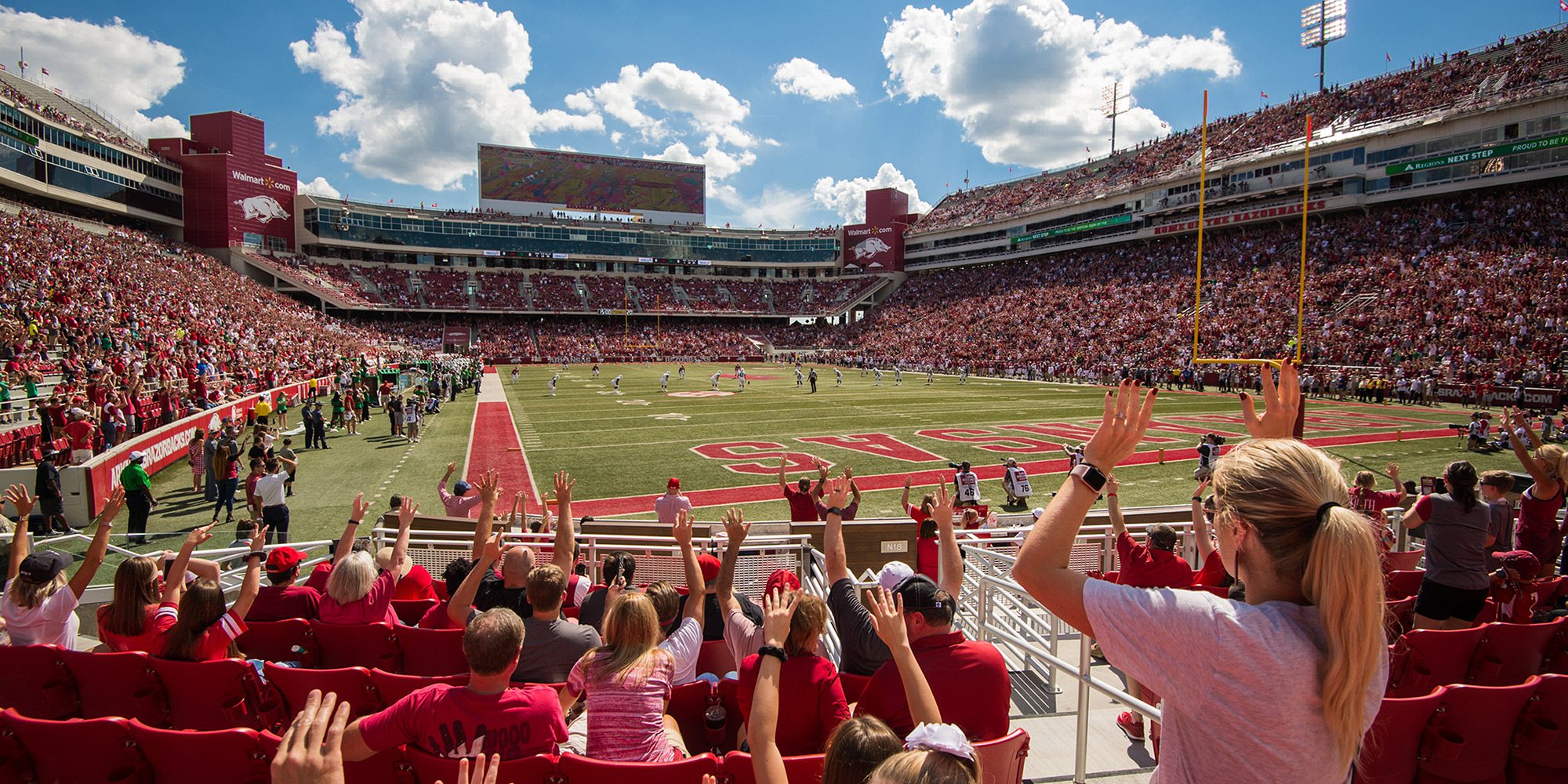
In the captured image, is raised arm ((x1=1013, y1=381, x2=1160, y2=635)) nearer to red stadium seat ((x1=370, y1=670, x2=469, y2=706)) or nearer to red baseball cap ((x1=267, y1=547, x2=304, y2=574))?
red stadium seat ((x1=370, y1=670, x2=469, y2=706))

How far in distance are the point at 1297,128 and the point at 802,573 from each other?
62270mm

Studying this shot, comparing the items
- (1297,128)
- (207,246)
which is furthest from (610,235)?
(1297,128)

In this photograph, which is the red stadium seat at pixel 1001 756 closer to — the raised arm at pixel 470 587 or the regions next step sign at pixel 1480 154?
the raised arm at pixel 470 587

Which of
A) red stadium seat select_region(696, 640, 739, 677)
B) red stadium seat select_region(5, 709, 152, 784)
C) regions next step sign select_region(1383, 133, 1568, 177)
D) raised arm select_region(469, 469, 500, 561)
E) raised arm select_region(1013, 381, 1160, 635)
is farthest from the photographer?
regions next step sign select_region(1383, 133, 1568, 177)

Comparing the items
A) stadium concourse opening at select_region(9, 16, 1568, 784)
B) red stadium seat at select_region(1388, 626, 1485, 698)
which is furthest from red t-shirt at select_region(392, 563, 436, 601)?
red stadium seat at select_region(1388, 626, 1485, 698)

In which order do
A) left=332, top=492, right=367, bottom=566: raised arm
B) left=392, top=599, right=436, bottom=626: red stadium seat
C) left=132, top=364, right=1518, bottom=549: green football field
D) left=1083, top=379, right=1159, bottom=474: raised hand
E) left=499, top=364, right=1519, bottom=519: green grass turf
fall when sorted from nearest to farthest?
left=1083, top=379, right=1159, bottom=474: raised hand → left=332, top=492, right=367, bottom=566: raised arm → left=392, top=599, right=436, bottom=626: red stadium seat → left=132, top=364, right=1518, bottom=549: green football field → left=499, top=364, right=1519, bottom=519: green grass turf

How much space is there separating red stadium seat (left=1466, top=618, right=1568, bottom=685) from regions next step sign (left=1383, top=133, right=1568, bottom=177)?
170 ft

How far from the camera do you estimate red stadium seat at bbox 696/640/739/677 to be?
16.0 ft

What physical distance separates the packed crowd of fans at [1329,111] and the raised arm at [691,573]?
190 feet

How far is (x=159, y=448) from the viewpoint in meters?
16.8

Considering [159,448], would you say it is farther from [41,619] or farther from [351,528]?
[41,619]

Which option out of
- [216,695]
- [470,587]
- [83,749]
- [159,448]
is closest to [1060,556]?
[470,587]

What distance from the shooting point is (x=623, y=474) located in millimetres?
17906

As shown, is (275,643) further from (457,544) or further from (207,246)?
(207,246)
